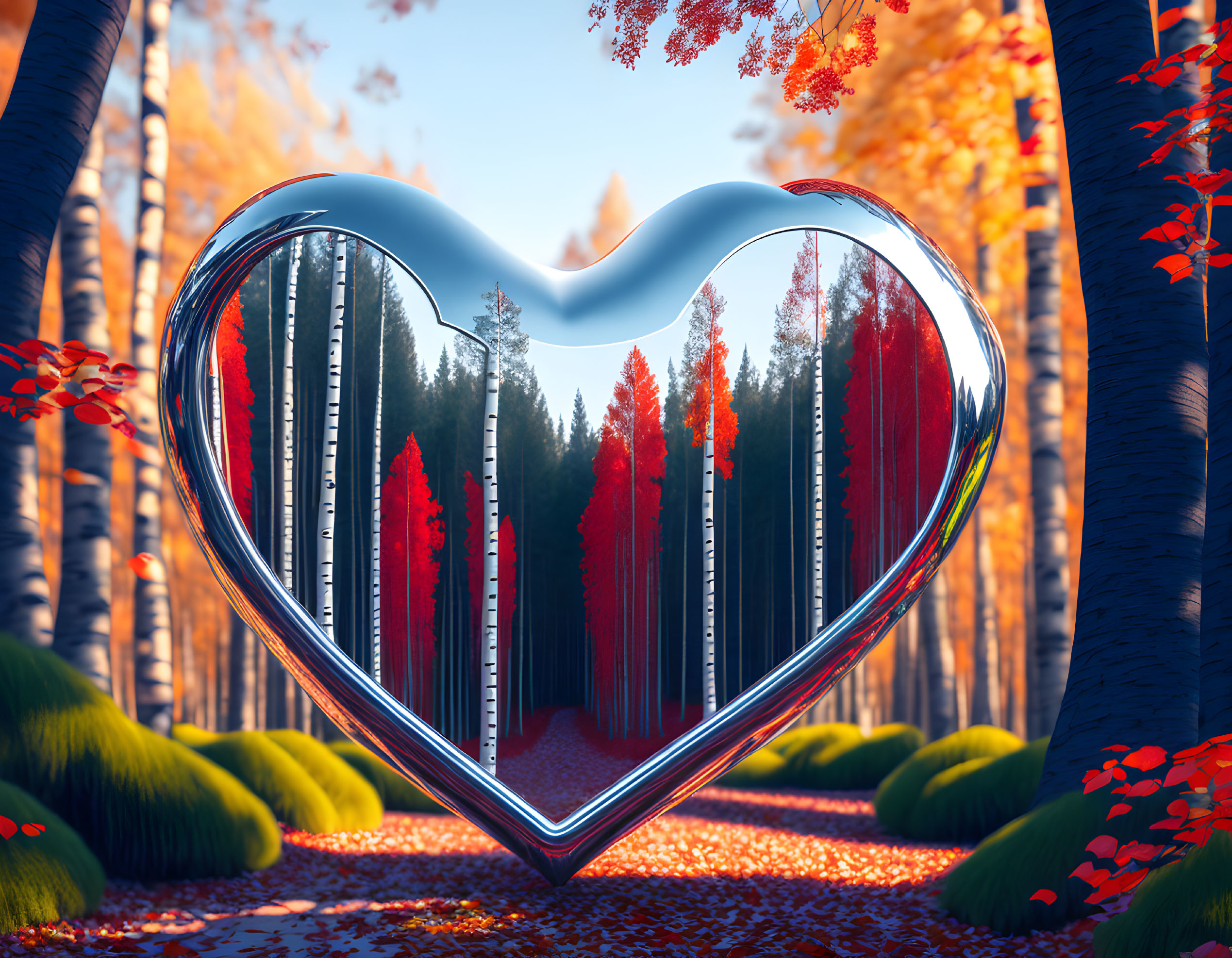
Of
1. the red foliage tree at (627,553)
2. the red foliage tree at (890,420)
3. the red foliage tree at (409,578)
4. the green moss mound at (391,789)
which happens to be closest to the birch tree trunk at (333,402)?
the red foliage tree at (409,578)

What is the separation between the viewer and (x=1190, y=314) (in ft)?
16.7

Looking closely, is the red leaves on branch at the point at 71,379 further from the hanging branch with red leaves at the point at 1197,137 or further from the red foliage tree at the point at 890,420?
the hanging branch with red leaves at the point at 1197,137

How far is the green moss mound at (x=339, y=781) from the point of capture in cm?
764

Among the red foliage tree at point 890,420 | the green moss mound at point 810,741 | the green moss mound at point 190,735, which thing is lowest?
the green moss mound at point 810,741

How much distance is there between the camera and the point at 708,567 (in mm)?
4738

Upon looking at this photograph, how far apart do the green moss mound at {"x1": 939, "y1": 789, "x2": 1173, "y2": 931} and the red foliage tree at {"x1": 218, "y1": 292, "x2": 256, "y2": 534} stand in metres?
4.64

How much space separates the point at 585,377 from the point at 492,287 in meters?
0.69

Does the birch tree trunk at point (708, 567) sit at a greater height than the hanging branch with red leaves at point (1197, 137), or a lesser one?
lesser

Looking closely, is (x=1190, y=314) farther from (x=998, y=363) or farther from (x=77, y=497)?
(x=77, y=497)

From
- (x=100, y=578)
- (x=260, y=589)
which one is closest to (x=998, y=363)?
(x=260, y=589)

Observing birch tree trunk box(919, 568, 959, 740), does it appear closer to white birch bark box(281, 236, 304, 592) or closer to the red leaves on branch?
white birch bark box(281, 236, 304, 592)

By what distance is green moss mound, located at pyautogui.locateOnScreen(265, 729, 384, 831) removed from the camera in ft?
25.1

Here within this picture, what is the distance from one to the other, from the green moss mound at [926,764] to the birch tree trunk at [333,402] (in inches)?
233

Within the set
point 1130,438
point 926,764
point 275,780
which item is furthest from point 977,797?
point 275,780
